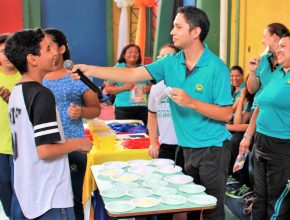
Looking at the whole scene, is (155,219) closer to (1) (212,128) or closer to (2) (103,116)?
(1) (212,128)

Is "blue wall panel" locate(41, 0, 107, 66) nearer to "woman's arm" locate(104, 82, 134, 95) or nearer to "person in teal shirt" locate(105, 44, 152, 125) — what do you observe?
"person in teal shirt" locate(105, 44, 152, 125)

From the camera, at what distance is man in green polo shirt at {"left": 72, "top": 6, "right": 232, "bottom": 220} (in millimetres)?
2082

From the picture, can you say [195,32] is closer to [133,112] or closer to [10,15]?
[133,112]

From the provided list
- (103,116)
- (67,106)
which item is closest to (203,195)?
(67,106)

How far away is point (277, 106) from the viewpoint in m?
2.62

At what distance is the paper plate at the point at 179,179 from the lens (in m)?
2.05

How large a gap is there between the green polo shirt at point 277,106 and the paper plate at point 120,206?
1.33 m

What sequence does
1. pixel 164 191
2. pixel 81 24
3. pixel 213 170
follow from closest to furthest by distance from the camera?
pixel 164 191 < pixel 213 170 < pixel 81 24

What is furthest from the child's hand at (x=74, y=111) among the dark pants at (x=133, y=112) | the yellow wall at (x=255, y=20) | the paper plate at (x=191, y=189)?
the yellow wall at (x=255, y=20)

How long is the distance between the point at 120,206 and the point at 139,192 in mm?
192

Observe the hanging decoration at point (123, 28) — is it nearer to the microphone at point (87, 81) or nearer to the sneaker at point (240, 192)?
the sneaker at point (240, 192)

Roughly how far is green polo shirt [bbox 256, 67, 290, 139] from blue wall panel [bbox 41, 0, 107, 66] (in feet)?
24.7

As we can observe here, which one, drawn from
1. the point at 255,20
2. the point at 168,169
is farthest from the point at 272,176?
the point at 255,20

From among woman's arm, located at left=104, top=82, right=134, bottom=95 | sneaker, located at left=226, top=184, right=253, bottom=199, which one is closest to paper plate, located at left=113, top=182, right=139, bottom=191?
sneaker, located at left=226, top=184, right=253, bottom=199
